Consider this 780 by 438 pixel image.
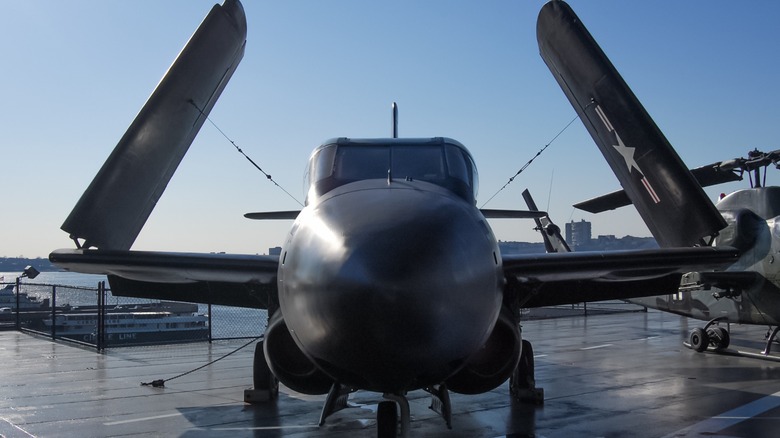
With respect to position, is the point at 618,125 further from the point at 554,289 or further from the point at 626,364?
the point at 626,364

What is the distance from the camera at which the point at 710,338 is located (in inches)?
593

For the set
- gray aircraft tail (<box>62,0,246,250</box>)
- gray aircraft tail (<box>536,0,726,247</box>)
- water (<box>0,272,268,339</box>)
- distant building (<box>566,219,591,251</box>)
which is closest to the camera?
gray aircraft tail (<box>62,0,246,250</box>)

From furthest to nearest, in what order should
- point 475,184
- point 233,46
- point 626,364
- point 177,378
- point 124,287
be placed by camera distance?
point 626,364 < point 177,378 < point 233,46 < point 124,287 < point 475,184

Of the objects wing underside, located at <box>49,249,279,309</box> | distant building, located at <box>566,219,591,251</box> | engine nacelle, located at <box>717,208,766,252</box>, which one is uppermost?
distant building, located at <box>566,219,591,251</box>

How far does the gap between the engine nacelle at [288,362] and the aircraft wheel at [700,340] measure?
11967 mm

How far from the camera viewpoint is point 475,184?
695 cm

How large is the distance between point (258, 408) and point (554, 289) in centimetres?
427

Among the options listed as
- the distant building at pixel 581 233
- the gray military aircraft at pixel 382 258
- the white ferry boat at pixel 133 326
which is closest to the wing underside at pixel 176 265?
the gray military aircraft at pixel 382 258

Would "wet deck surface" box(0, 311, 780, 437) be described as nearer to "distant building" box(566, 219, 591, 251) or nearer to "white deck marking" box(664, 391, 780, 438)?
"white deck marking" box(664, 391, 780, 438)

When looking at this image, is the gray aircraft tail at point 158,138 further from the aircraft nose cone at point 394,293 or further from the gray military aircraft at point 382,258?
the aircraft nose cone at point 394,293

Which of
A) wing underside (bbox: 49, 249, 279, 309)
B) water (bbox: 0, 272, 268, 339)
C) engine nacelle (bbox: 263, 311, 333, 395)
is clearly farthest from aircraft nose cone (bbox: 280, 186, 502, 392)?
water (bbox: 0, 272, 268, 339)

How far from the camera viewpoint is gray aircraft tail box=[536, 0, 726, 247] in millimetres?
7605

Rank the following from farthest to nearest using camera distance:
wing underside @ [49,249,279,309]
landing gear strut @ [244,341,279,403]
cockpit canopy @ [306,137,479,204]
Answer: landing gear strut @ [244,341,279,403] < cockpit canopy @ [306,137,479,204] < wing underside @ [49,249,279,309]

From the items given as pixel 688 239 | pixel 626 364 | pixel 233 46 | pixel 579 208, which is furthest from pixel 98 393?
pixel 579 208
